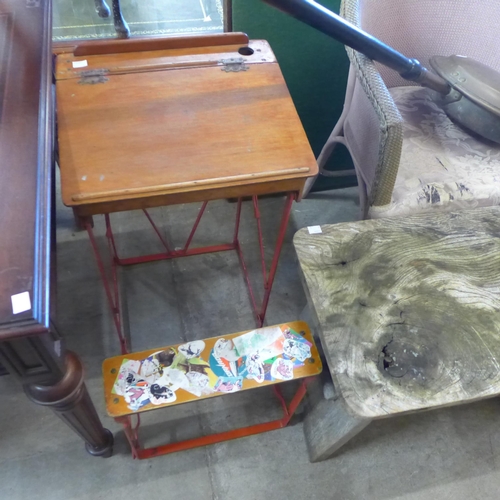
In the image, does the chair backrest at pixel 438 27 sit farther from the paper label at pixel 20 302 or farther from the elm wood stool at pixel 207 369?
the paper label at pixel 20 302

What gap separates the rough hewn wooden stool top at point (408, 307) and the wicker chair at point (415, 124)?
0.12m

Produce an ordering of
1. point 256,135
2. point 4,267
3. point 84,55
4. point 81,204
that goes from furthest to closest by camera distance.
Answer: point 84,55 < point 256,135 < point 81,204 < point 4,267

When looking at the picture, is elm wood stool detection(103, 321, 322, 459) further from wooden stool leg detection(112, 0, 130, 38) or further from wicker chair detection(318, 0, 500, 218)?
wooden stool leg detection(112, 0, 130, 38)

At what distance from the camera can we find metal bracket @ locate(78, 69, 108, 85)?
0.93 m

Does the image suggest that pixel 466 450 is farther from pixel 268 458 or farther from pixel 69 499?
pixel 69 499

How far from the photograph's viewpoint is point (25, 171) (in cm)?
Answer: 66

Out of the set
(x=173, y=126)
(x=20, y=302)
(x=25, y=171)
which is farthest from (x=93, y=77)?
(x=20, y=302)

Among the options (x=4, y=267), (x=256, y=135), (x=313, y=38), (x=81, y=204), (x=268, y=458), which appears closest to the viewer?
(x=4, y=267)

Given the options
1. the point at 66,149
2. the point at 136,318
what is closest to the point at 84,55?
the point at 66,149

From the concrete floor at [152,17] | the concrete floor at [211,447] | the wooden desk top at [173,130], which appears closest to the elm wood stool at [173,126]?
the wooden desk top at [173,130]

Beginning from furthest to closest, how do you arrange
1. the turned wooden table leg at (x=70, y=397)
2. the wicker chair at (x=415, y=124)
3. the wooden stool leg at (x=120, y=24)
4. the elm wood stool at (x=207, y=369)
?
the wooden stool leg at (x=120, y=24) < the wicker chair at (x=415, y=124) < the elm wood stool at (x=207, y=369) < the turned wooden table leg at (x=70, y=397)

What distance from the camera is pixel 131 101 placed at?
91cm

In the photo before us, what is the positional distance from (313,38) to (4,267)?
108 cm

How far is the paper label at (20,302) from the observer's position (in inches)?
21.2
